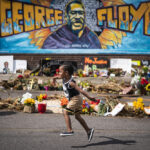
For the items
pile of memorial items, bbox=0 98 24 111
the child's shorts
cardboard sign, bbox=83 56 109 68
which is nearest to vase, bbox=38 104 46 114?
pile of memorial items, bbox=0 98 24 111

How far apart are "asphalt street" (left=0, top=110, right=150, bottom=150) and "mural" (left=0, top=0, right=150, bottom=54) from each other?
59.6ft

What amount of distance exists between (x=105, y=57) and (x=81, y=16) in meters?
4.37

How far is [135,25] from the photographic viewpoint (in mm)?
25562

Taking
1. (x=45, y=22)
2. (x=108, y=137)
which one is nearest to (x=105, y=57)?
(x=45, y=22)

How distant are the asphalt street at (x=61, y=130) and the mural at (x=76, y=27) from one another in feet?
59.6

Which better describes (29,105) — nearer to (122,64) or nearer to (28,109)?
(28,109)

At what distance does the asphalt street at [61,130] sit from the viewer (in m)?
4.79

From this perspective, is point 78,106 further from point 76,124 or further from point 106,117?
point 106,117

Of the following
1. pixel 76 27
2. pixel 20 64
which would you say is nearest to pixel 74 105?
pixel 20 64

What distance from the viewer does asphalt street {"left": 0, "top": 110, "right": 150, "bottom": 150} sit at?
4.79 meters

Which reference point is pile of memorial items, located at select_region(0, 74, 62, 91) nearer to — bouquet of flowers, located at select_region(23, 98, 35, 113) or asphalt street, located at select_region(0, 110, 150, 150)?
bouquet of flowers, located at select_region(23, 98, 35, 113)

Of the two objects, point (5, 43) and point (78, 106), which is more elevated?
point (5, 43)

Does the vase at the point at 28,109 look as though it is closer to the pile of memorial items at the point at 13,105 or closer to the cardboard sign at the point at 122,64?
the pile of memorial items at the point at 13,105

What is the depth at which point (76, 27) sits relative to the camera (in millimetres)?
25469
